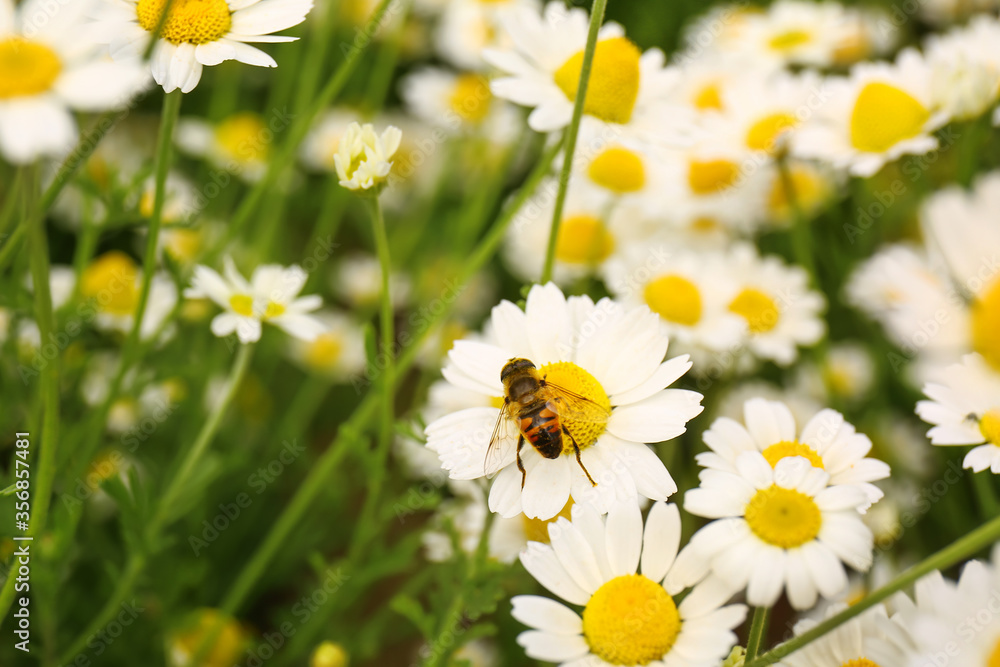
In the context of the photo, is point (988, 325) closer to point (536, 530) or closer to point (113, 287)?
point (536, 530)

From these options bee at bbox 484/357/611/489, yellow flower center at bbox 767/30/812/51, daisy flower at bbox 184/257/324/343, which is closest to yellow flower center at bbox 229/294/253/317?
daisy flower at bbox 184/257/324/343

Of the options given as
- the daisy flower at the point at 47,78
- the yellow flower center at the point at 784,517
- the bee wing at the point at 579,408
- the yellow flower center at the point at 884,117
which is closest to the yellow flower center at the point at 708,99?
the yellow flower center at the point at 884,117

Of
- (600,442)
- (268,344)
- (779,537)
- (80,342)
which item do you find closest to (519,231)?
(268,344)

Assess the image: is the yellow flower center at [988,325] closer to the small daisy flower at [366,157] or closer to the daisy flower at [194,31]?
the small daisy flower at [366,157]

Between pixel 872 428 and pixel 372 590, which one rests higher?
pixel 872 428

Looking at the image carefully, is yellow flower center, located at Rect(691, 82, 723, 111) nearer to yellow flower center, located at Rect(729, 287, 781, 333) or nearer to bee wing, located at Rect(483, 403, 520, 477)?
yellow flower center, located at Rect(729, 287, 781, 333)

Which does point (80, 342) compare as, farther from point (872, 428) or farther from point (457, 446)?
point (872, 428)
